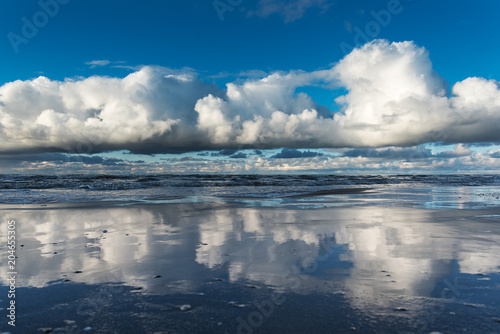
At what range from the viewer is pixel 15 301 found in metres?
4.93

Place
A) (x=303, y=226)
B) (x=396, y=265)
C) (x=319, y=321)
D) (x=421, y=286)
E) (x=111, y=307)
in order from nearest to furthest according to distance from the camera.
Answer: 1. (x=319, y=321)
2. (x=111, y=307)
3. (x=421, y=286)
4. (x=396, y=265)
5. (x=303, y=226)

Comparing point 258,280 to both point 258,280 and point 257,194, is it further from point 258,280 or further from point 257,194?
point 257,194

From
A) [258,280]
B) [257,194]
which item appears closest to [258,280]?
[258,280]

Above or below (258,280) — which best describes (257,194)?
below

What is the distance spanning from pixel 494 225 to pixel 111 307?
13.1 meters

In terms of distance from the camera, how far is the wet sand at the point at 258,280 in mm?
4184

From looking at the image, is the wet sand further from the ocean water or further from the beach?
the ocean water

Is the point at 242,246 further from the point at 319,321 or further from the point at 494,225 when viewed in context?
the point at 494,225

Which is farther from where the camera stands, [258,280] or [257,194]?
[257,194]

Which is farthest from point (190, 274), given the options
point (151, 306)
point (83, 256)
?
point (83, 256)

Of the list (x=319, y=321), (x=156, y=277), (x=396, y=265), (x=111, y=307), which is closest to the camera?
(x=319, y=321)

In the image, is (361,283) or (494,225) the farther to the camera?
(494,225)

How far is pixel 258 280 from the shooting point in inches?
227

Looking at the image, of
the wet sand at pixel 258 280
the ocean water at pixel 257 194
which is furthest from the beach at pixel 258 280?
the ocean water at pixel 257 194
